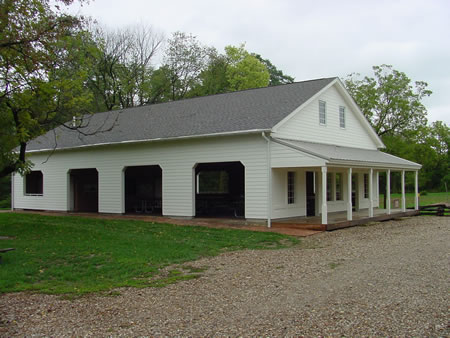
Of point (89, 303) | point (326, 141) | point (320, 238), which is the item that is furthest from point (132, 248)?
point (326, 141)

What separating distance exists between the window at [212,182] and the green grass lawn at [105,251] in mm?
7111

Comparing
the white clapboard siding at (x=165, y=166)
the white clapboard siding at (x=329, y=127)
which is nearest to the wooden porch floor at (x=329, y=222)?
the white clapboard siding at (x=165, y=166)

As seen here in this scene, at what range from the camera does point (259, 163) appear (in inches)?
614

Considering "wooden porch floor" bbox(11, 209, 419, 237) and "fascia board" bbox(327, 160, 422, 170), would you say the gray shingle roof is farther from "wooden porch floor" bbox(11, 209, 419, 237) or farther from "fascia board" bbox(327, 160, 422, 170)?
"wooden porch floor" bbox(11, 209, 419, 237)

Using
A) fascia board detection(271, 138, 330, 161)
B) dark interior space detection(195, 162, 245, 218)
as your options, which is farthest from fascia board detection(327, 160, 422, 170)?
dark interior space detection(195, 162, 245, 218)

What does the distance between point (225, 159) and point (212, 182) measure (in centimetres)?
741

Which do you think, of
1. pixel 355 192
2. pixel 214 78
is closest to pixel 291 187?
pixel 355 192

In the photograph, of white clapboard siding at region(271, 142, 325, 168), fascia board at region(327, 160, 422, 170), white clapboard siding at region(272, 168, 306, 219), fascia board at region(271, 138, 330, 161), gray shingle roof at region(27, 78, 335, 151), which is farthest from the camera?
gray shingle roof at region(27, 78, 335, 151)

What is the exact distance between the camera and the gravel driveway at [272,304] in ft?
17.1

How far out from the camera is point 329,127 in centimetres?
1922

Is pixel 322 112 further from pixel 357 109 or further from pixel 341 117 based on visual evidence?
pixel 357 109

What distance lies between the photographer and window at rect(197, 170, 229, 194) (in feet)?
75.4

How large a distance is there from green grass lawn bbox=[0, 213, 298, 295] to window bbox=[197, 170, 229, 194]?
7.11 metres

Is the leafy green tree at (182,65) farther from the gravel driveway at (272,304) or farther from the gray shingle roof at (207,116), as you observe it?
the gravel driveway at (272,304)
